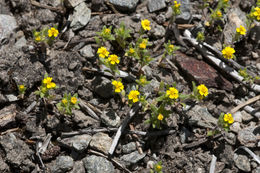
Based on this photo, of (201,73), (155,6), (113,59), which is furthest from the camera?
(155,6)

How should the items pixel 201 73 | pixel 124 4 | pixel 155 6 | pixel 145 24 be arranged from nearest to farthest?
pixel 145 24, pixel 201 73, pixel 124 4, pixel 155 6

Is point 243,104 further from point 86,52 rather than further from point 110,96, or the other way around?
point 86,52

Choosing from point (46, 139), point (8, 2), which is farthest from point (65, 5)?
point (46, 139)

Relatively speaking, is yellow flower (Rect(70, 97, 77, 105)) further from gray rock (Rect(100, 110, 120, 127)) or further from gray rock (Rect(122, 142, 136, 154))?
gray rock (Rect(122, 142, 136, 154))

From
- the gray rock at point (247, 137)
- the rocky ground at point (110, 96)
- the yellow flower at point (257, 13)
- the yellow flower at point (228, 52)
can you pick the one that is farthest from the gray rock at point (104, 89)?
the yellow flower at point (257, 13)

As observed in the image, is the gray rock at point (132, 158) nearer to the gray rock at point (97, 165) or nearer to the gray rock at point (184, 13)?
the gray rock at point (97, 165)

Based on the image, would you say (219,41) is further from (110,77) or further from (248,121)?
(110,77)

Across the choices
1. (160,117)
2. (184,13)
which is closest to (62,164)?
(160,117)
